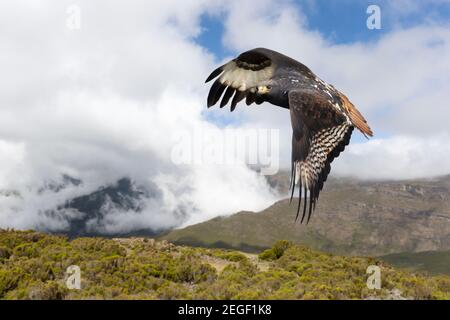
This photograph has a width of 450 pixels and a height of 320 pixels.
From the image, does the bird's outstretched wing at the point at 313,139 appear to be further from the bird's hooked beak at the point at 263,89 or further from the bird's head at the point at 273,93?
the bird's hooked beak at the point at 263,89

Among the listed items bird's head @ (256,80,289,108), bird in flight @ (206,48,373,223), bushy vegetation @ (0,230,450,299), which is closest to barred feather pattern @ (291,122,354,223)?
bird in flight @ (206,48,373,223)

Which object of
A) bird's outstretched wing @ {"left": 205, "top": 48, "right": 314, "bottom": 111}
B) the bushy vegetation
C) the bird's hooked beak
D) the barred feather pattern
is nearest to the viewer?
the barred feather pattern

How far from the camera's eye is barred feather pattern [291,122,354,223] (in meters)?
6.46

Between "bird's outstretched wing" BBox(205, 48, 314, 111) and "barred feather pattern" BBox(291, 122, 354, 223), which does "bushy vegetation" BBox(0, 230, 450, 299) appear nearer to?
"bird's outstretched wing" BBox(205, 48, 314, 111)

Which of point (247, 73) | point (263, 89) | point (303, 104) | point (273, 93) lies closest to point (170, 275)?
point (247, 73)

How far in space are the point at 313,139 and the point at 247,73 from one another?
275cm

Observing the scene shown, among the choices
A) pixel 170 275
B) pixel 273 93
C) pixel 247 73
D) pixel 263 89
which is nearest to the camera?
pixel 273 93

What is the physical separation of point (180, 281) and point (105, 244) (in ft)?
20.6

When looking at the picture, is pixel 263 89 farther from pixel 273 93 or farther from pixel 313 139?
pixel 313 139

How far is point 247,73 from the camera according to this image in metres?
8.94

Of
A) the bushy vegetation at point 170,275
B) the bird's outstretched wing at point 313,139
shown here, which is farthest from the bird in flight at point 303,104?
the bushy vegetation at point 170,275

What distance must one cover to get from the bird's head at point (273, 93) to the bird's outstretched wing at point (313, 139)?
44cm
